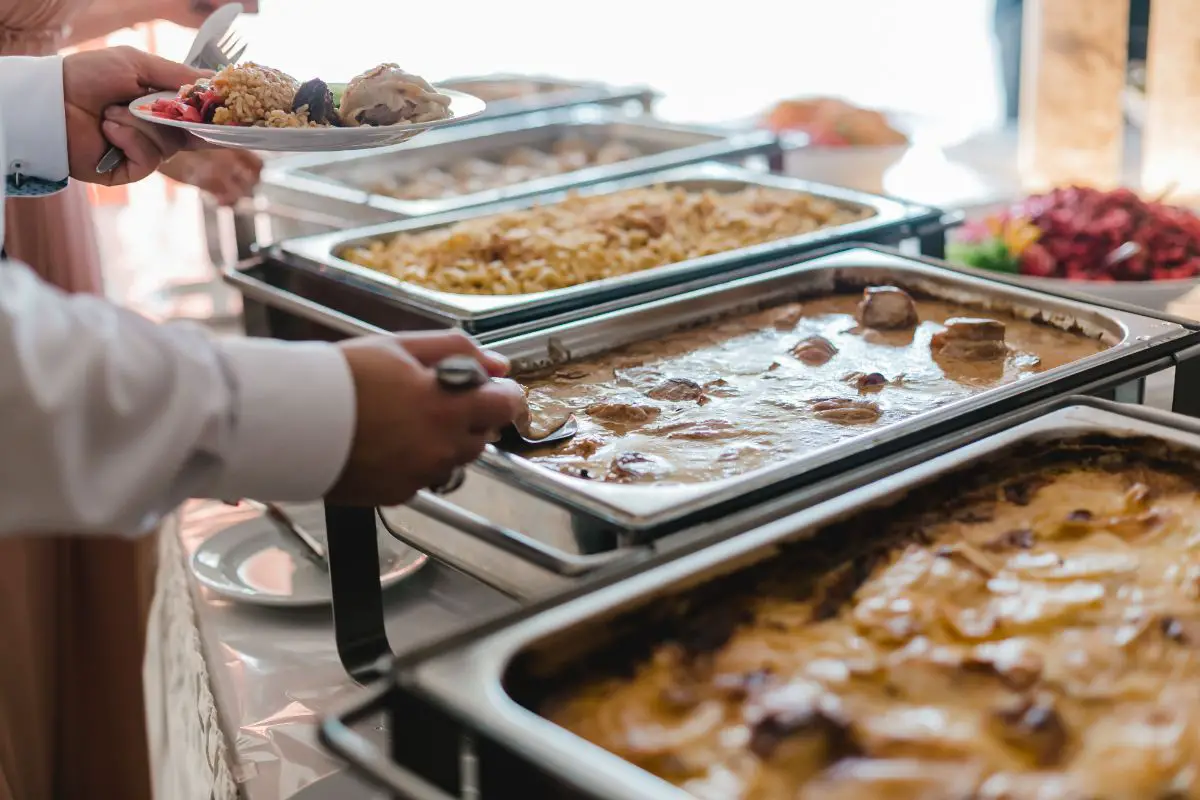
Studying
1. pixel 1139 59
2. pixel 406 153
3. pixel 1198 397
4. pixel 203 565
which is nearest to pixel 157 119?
pixel 203 565

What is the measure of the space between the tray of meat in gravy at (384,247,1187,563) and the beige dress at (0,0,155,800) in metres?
0.95

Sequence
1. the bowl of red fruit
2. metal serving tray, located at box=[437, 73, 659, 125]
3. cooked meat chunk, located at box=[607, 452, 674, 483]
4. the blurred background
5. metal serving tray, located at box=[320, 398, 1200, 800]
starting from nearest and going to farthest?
metal serving tray, located at box=[320, 398, 1200, 800] < cooked meat chunk, located at box=[607, 452, 674, 483] < the bowl of red fruit < metal serving tray, located at box=[437, 73, 659, 125] < the blurred background

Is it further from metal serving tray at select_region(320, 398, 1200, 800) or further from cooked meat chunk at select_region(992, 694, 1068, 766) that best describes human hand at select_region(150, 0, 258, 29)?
cooked meat chunk at select_region(992, 694, 1068, 766)

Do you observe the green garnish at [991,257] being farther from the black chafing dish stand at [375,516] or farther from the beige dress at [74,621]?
the beige dress at [74,621]

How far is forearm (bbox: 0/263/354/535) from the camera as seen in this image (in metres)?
0.76

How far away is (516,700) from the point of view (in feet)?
2.68

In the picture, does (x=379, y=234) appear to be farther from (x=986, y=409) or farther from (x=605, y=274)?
(x=986, y=409)

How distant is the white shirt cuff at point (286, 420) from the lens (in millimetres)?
838

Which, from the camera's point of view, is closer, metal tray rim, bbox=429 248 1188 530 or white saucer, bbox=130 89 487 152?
metal tray rim, bbox=429 248 1188 530

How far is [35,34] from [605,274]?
1.04 meters

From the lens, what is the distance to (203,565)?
1521 mm

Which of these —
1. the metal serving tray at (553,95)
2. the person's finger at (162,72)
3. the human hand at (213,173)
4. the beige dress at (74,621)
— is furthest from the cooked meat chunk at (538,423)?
the metal serving tray at (553,95)

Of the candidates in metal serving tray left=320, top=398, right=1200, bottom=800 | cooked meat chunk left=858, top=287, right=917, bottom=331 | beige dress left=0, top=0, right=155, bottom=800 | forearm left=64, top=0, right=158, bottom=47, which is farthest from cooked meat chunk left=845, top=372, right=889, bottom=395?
forearm left=64, top=0, right=158, bottom=47

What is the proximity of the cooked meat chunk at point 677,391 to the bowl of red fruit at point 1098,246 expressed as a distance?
738 millimetres
